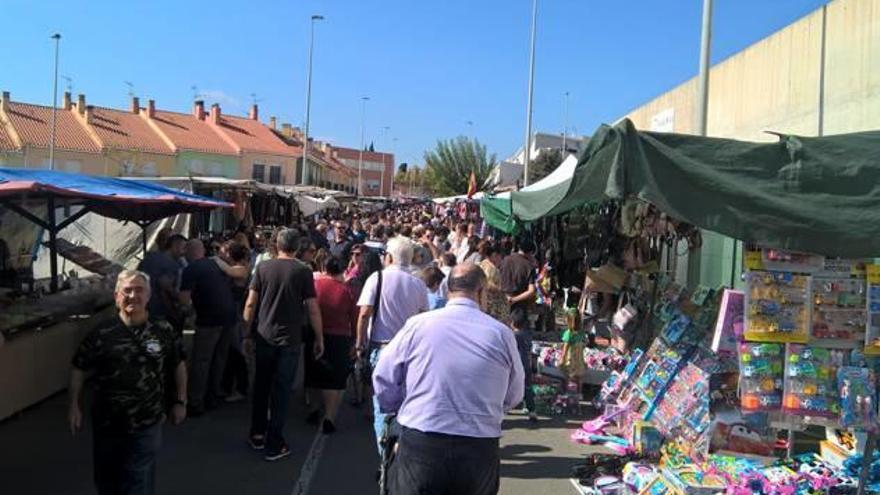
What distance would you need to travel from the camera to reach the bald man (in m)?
6.93

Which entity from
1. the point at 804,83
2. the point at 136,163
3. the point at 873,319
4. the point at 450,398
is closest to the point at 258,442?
the point at 450,398

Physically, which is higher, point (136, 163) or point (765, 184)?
point (136, 163)

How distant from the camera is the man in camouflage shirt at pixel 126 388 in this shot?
3701mm

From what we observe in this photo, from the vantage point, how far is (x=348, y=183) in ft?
310

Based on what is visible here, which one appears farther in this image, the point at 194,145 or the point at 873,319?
the point at 194,145

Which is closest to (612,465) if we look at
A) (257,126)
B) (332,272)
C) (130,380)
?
(332,272)

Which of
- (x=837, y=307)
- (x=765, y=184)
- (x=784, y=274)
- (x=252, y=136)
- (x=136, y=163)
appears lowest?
(x=837, y=307)

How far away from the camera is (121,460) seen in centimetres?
378

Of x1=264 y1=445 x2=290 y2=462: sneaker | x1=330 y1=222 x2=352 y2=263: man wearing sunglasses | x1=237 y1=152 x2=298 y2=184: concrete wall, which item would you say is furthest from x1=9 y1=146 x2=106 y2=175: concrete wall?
x1=264 y1=445 x2=290 y2=462: sneaker

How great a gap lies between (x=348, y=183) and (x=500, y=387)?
9273 cm

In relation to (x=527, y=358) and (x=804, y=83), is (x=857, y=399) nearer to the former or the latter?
(x=527, y=358)

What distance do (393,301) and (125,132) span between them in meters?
53.2

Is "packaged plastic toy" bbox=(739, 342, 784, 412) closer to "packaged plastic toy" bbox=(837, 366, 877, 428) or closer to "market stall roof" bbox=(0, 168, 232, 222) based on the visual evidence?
"packaged plastic toy" bbox=(837, 366, 877, 428)

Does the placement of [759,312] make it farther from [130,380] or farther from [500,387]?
[130,380]
